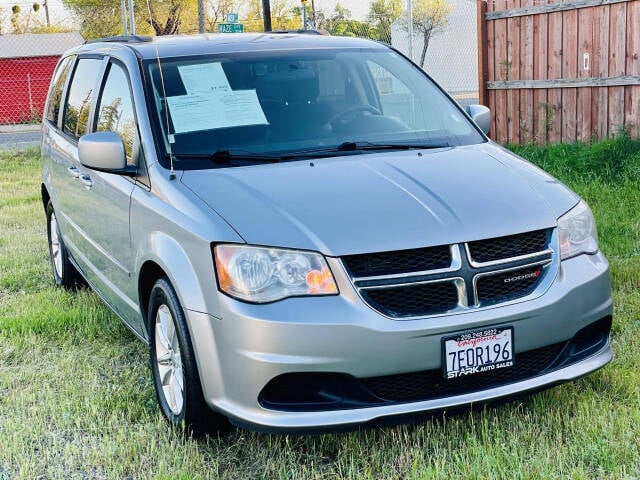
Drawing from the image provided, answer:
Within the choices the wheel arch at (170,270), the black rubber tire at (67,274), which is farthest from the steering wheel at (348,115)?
the black rubber tire at (67,274)

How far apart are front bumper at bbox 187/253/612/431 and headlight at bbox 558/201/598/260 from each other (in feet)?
1.00

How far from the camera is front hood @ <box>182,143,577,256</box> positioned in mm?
3242

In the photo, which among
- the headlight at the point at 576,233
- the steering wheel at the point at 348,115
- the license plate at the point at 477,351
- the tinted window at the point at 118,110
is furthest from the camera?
the steering wheel at the point at 348,115

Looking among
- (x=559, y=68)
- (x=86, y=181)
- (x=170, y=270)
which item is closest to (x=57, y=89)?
(x=86, y=181)

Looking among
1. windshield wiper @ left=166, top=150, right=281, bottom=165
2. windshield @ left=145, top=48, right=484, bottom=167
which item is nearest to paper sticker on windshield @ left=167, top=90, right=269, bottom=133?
windshield @ left=145, top=48, right=484, bottom=167

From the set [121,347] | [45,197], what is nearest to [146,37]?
[121,347]

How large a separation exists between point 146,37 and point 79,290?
2.14 meters

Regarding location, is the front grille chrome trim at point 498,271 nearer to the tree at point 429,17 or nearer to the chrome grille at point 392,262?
the chrome grille at point 392,262

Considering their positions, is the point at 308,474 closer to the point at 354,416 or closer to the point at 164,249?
the point at 354,416

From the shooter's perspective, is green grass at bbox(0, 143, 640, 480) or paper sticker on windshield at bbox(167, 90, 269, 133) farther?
paper sticker on windshield at bbox(167, 90, 269, 133)

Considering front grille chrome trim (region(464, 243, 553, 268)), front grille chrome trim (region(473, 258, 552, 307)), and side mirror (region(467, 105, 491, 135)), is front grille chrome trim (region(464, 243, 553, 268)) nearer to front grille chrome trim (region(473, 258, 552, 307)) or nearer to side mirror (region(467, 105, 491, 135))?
front grille chrome trim (region(473, 258, 552, 307))

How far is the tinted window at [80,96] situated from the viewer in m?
5.24

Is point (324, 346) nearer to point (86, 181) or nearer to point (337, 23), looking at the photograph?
point (86, 181)

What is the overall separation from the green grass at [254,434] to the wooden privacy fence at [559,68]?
16.3 feet
